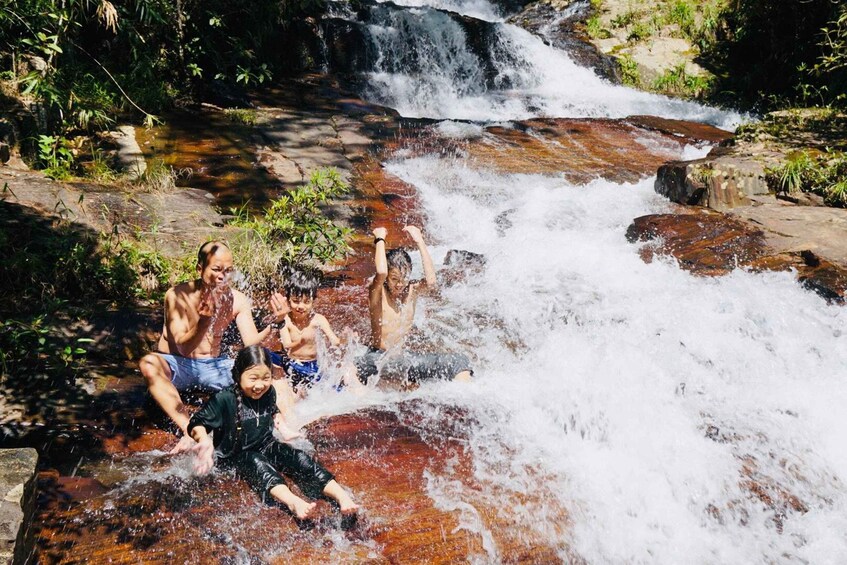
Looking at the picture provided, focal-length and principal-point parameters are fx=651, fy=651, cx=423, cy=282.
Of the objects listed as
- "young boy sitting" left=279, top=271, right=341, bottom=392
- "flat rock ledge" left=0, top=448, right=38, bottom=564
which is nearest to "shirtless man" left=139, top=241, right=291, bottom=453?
"young boy sitting" left=279, top=271, right=341, bottom=392

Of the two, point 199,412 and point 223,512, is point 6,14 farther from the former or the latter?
point 223,512

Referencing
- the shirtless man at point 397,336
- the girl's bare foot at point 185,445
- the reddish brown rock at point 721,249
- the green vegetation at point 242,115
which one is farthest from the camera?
the green vegetation at point 242,115

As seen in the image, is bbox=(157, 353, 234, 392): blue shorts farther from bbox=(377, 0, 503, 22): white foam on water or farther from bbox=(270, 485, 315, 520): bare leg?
bbox=(377, 0, 503, 22): white foam on water

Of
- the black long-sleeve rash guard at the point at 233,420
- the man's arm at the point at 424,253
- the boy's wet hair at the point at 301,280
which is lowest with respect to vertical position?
the boy's wet hair at the point at 301,280

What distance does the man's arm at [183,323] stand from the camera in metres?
4.05

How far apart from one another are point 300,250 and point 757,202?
569 cm

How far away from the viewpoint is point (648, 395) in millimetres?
4898

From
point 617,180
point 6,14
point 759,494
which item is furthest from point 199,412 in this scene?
point 617,180

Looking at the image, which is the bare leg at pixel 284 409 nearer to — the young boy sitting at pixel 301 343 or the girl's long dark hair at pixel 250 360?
the young boy sitting at pixel 301 343

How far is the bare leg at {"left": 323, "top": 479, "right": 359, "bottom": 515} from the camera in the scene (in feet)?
10.9

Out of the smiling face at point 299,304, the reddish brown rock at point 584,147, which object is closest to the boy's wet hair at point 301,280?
the smiling face at point 299,304

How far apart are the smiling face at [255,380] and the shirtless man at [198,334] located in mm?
532

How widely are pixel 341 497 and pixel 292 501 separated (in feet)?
0.84

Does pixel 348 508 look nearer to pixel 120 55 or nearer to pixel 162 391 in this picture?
pixel 162 391
